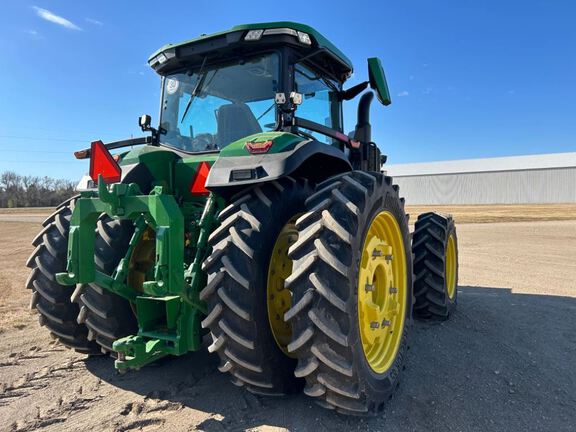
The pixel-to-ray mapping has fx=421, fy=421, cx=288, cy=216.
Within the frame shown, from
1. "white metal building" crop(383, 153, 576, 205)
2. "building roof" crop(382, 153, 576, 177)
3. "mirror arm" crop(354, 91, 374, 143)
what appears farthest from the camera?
"building roof" crop(382, 153, 576, 177)

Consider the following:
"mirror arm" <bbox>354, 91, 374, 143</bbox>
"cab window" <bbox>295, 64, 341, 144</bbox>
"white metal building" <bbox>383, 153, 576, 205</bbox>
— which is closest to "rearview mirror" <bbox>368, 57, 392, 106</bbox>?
"cab window" <bbox>295, 64, 341, 144</bbox>

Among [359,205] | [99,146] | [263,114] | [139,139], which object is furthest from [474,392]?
[139,139]

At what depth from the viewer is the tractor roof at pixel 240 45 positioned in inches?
127

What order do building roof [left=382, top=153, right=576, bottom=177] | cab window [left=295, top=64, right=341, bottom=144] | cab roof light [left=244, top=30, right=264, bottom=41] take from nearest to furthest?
cab roof light [left=244, top=30, right=264, bottom=41], cab window [left=295, top=64, right=341, bottom=144], building roof [left=382, top=153, right=576, bottom=177]

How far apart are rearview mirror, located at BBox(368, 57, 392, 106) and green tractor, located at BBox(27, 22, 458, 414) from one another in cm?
2

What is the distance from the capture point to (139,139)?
4.15 meters

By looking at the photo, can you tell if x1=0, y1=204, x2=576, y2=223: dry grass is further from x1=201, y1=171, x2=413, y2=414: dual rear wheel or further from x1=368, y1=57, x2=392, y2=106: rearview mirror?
x1=201, y1=171, x2=413, y2=414: dual rear wheel

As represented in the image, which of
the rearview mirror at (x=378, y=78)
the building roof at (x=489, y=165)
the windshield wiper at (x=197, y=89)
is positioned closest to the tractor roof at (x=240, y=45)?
the windshield wiper at (x=197, y=89)

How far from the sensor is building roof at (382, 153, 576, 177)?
51.6 metres

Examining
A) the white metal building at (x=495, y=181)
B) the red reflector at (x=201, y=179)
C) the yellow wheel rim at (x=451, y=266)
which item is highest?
the white metal building at (x=495, y=181)

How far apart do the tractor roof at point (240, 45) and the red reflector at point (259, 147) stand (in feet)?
3.37

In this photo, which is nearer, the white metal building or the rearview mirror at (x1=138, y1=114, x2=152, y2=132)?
the rearview mirror at (x1=138, y1=114, x2=152, y2=132)

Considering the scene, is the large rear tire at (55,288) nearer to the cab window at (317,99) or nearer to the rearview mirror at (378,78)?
the cab window at (317,99)

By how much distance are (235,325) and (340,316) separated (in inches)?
24.9
